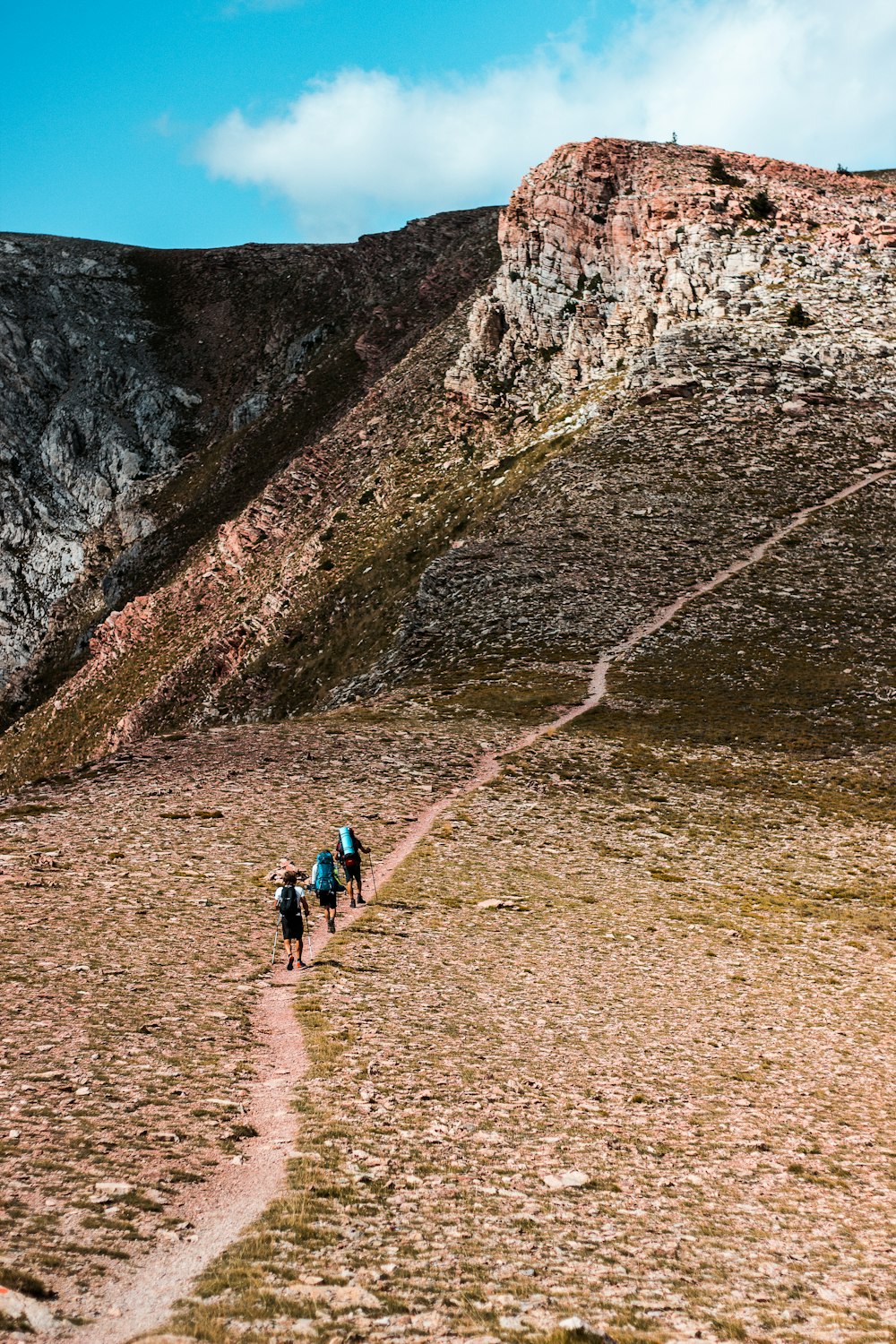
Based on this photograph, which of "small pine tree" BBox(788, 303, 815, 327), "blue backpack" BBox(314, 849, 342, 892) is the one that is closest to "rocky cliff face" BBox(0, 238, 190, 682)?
"small pine tree" BBox(788, 303, 815, 327)

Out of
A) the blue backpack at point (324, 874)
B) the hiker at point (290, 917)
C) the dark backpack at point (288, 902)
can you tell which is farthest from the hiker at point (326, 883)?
the dark backpack at point (288, 902)

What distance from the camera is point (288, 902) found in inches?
778

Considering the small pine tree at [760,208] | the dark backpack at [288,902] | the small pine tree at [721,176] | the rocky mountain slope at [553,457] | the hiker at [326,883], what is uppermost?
the small pine tree at [721,176]

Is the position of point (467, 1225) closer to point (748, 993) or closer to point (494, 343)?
point (748, 993)

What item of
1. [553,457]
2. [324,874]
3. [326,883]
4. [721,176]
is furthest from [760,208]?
[326,883]

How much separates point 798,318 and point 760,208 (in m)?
16.6

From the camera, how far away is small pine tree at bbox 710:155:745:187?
92.0m

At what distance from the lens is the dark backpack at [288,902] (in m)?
19.7

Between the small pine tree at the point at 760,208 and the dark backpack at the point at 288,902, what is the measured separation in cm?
8744

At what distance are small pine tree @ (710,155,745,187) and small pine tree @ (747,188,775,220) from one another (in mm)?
4071

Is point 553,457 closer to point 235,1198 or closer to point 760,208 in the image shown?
point 760,208

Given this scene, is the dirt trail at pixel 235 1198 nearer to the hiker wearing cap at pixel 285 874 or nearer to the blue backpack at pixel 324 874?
the blue backpack at pixel 324 874

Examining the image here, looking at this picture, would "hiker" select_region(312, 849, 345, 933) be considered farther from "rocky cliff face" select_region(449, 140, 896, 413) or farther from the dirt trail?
"rocky cliff face" select_region(449, 140, 896, 413)

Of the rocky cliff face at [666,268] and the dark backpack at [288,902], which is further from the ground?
the rocky cliff face at [666,268]
